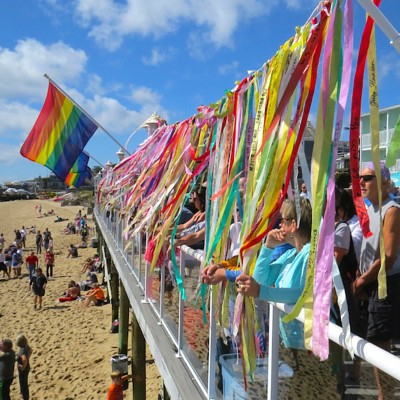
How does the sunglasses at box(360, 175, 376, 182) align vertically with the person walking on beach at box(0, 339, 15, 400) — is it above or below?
above

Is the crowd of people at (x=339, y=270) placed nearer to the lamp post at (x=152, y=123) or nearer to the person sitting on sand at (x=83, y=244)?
the lamp post at (x=152, y=123)

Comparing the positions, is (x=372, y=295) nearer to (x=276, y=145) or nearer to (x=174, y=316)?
(x=276, y=145)

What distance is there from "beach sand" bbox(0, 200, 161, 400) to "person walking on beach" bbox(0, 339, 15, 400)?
1.03 metres

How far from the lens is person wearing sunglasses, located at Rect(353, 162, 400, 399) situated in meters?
2.59

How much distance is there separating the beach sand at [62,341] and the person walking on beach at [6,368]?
1.03m

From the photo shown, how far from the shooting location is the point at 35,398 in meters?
8.99

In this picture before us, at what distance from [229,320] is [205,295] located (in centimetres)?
48

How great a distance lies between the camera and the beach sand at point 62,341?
928 centimetres

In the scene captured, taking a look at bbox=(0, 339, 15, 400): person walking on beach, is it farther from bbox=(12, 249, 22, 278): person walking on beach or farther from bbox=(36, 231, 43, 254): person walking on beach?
bbox=(36, 231, 43, 254): person walking on beach

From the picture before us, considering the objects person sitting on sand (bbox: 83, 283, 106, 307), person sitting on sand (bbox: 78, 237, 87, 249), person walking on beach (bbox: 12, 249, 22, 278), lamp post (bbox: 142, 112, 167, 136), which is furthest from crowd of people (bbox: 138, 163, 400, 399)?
person sitting on sand (bbox: 78, 237, 87, 249)

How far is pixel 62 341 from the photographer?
1219cm

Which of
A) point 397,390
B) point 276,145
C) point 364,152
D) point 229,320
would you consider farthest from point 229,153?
point 364,152

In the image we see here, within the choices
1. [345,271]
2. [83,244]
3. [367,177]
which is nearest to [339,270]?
[345,271]

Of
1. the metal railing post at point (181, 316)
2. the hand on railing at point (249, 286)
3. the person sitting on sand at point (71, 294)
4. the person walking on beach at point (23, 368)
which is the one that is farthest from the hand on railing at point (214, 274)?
the person sitting on sand at point (71, 294)
